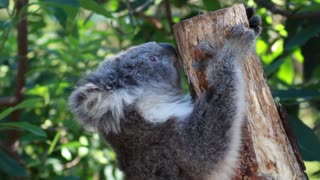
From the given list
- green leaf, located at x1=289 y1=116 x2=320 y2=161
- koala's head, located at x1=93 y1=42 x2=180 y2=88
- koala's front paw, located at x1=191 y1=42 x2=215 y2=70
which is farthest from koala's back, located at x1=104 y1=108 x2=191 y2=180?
green leaf, located at x1=289 y1=116 x2=320 y2=161

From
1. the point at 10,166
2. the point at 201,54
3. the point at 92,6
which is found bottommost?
the point at 10,166

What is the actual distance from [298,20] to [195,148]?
2.15 meters

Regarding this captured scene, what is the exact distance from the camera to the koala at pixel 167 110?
11.8 ft

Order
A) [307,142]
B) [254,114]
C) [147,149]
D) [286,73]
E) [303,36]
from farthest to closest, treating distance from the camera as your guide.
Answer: [286,73], [303,36], [307,142], [147,149], [254,114]

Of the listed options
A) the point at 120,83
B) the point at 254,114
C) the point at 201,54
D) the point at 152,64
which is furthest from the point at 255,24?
the point at 120,83

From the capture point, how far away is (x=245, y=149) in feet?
11.7

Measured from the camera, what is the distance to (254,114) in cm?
359

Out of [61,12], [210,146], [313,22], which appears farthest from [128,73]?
[313,22]

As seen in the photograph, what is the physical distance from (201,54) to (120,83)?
2.81ft

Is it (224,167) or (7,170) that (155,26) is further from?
(224,167)

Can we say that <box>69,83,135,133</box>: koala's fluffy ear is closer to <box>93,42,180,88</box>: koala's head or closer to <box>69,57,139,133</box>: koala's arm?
<box>69,57,139,133</box>: koala's arm

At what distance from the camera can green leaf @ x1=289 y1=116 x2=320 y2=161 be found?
4156 millimetres

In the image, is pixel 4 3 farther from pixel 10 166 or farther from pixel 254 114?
pixel 254 114

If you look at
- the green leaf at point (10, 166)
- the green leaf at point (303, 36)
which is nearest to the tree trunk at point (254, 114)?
the green leaf at point (303, 36)
